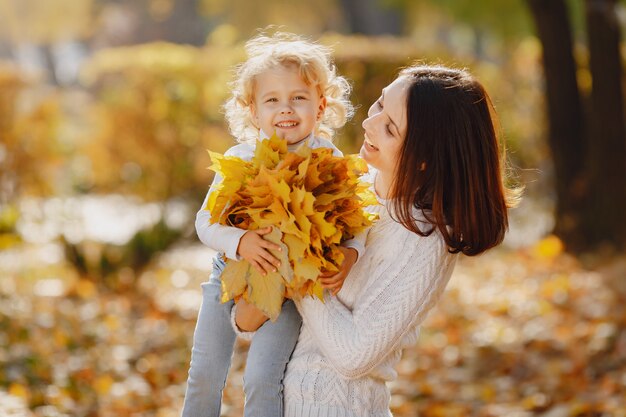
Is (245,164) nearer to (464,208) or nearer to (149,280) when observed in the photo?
(464,208)

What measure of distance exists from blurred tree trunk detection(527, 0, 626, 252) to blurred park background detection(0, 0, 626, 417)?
0.01m

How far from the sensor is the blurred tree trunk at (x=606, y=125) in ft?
28.3

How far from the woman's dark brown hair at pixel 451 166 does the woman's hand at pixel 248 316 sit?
46 centimetres

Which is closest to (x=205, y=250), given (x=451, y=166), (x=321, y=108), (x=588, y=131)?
(x=588, y=131)

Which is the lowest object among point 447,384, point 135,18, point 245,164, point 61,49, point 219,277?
point 61,49

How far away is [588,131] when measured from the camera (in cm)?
928

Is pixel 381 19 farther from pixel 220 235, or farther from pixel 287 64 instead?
pixel 220 235

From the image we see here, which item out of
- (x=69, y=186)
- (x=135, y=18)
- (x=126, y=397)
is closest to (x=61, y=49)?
(x=135, y=18)

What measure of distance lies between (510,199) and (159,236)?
25.3 feet

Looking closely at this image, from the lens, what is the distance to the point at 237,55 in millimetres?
11680

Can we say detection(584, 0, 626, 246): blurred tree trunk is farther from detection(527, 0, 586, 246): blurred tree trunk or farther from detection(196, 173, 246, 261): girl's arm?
detection(196, 173, 246, 261): girl's arm

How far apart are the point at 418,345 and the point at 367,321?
4441 mm

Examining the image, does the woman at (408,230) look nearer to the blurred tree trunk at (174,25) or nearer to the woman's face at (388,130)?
the woman's face at (388,130)

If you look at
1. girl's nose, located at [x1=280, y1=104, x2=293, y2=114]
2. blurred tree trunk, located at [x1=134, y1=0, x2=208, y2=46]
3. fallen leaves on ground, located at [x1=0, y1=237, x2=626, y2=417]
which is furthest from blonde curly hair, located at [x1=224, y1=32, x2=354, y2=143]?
blurred tree trunk, located at [x1=134, y1=0, x2=208, y2=46]
